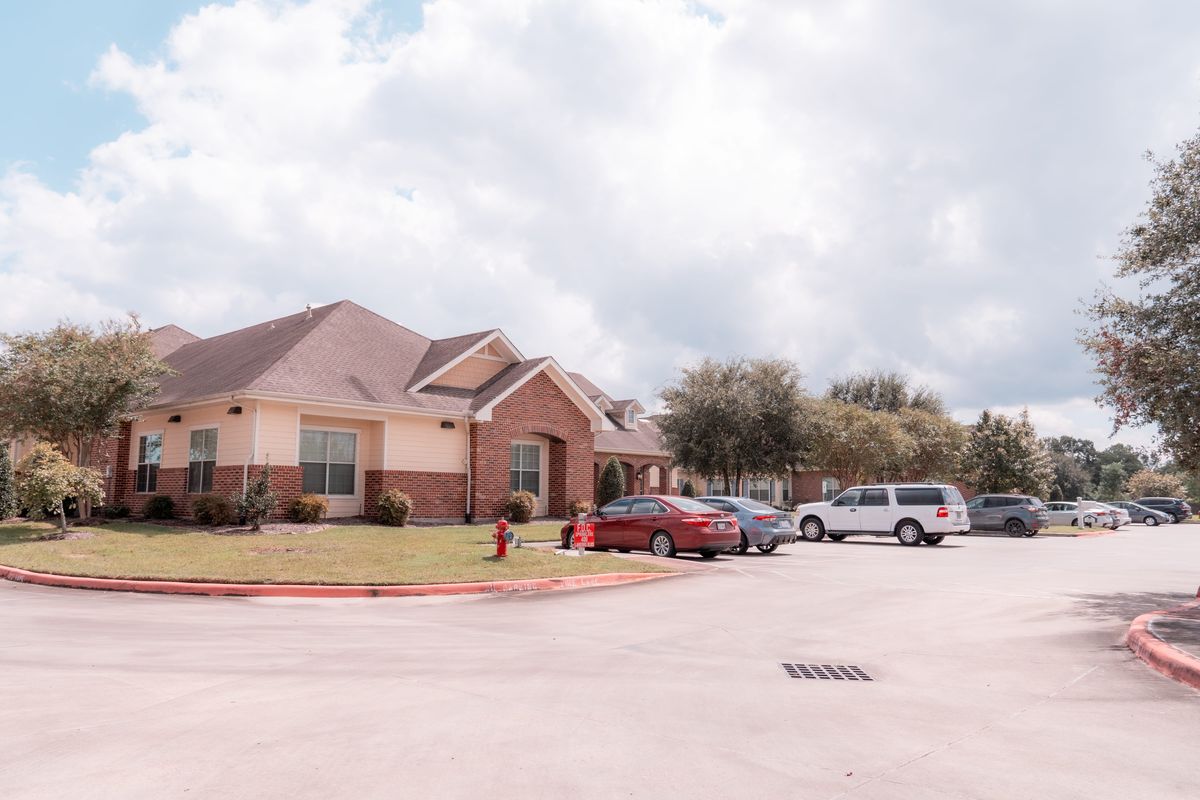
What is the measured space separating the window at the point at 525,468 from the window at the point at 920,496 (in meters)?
11.7

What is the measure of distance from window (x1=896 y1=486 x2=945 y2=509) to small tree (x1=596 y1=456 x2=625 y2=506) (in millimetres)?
14921

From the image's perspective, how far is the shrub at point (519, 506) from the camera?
26344mm

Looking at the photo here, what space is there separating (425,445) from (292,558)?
10.3 meters

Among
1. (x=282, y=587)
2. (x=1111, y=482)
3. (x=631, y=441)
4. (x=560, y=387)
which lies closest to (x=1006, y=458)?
(x=631, y=441)

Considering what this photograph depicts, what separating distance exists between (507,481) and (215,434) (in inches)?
342

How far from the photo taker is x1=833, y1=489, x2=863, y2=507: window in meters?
26.3

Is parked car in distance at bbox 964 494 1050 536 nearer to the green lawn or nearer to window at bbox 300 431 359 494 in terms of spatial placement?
the green lawn

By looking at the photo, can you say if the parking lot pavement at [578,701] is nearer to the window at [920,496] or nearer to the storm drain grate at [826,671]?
the storm drain grate at [826,671]

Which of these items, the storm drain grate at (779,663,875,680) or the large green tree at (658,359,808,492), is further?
the large green tree at (658,359,808,492)

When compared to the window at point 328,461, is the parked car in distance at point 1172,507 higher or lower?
lower

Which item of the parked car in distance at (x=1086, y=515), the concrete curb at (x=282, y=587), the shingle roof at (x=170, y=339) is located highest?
the shingle roof at (x=170, y=339)

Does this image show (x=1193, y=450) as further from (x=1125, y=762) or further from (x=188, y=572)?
(x=188, y=572)

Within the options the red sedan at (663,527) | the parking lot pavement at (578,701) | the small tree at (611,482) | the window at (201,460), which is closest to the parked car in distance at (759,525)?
the red sedan at (663,527)

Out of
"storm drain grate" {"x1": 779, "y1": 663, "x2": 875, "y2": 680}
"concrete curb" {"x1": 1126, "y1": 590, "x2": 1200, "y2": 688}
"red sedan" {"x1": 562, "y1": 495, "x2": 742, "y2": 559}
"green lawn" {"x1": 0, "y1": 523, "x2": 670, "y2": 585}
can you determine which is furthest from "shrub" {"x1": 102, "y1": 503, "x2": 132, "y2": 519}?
"concrete curb" {"x1": 1126, "y1": 590, "x2": 1200, "y2": 688}
